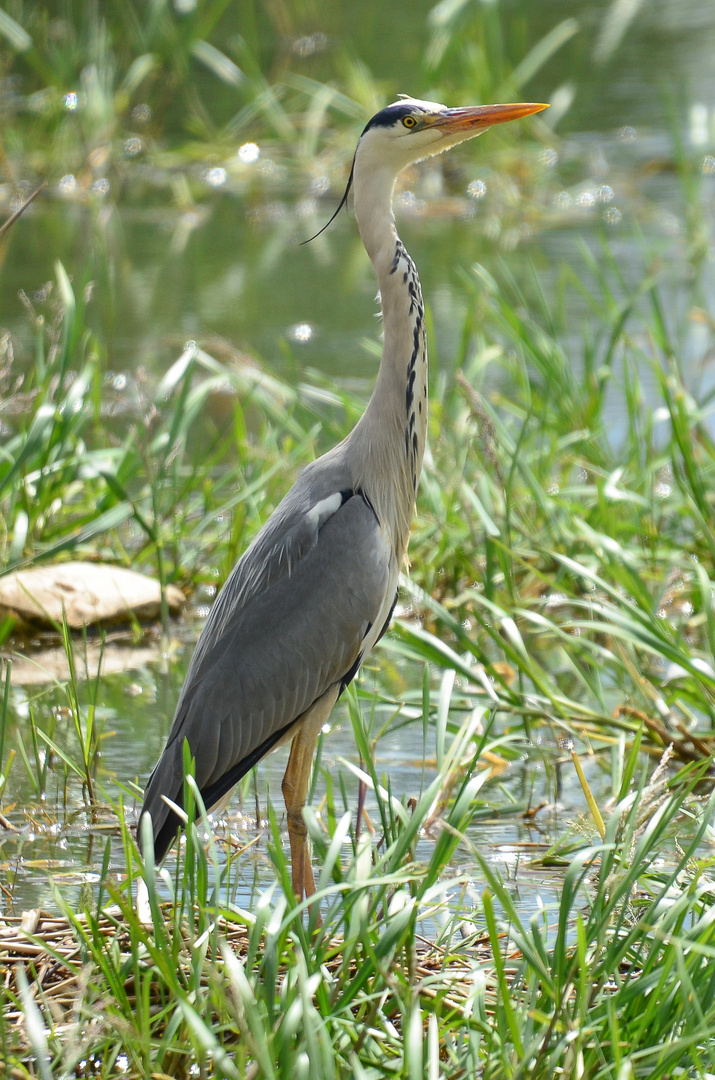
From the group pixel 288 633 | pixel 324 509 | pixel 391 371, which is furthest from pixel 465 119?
pixel 288 633

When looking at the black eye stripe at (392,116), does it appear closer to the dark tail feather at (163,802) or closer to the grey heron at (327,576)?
the grey heron at (327,576)

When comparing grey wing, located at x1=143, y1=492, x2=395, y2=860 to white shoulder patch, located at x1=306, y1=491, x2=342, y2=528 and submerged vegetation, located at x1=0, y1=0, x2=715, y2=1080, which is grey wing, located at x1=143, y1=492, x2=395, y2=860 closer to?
white shoulder patch, located at x1=306, y1=491, x2=342, y2=528

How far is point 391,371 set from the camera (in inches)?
141

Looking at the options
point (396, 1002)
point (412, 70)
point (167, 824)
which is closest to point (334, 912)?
point (396, 1002)

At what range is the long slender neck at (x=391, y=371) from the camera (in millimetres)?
3525

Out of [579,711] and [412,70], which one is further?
[412,70]

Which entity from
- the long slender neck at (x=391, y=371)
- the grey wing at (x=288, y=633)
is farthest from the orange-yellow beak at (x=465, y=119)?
the grey wing at (x=288, y=633)

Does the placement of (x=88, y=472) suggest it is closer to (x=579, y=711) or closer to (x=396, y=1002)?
(x=579, y=711)

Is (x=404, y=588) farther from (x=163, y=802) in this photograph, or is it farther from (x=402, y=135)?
(x=163, y=802)

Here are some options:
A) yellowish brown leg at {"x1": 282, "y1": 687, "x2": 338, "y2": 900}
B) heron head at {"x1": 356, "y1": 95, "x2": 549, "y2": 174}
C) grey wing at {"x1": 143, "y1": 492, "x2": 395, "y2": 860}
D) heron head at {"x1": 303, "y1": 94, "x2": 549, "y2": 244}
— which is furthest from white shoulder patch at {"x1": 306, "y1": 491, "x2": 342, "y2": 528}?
heron head at {"x1": 356, "y1": 95, "x2": 549, "y2": 174}

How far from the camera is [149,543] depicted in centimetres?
517

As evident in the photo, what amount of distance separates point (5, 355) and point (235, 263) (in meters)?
5.15

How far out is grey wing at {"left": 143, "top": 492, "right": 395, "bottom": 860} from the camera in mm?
3428

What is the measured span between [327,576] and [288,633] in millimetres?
167
